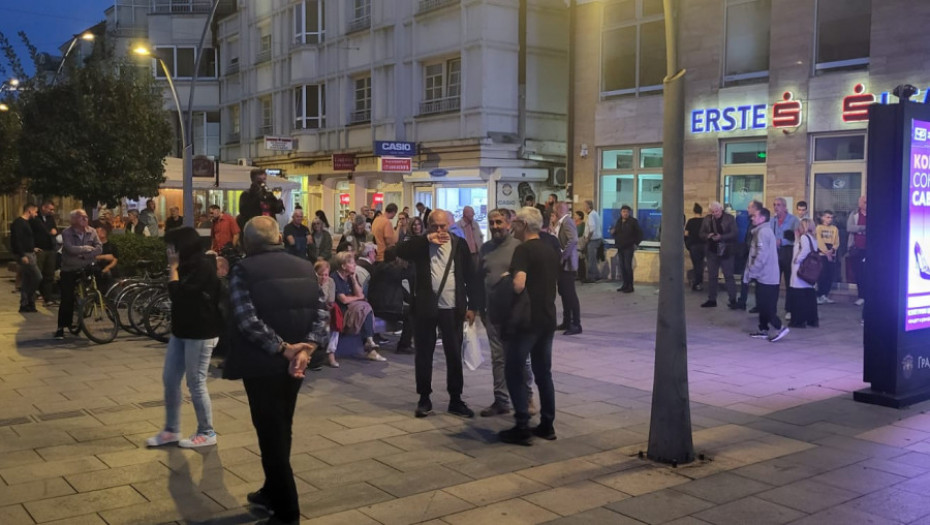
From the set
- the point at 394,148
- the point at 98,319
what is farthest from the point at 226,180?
the point at 98,319

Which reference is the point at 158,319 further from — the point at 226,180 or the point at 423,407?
the point at 226,180

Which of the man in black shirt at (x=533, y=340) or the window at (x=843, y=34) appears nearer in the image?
the man in black shirt at (x=533, y=340)

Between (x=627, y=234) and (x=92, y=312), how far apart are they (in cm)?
1089

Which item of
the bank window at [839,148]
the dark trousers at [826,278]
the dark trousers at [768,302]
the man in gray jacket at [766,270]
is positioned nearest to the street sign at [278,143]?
the bank window at [839,148]

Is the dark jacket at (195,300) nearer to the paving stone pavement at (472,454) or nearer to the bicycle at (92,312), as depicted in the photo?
the paving stone pavement at (472,454)

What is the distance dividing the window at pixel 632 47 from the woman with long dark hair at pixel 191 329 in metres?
16.0

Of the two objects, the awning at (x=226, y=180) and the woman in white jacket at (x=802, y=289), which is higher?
the awning at (x=226, y=180)

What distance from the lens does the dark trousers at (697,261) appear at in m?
17.3

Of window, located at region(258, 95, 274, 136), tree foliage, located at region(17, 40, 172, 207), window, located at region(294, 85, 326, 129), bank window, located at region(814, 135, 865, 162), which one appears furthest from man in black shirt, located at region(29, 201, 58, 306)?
window, located at region(258, 95, 274, 136)

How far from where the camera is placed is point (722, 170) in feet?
61.4

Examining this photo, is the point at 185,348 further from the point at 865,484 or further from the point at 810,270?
the point at 810,270

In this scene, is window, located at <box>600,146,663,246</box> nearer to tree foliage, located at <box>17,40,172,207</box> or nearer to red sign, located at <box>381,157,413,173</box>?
red sign, located at <box>381,157,413,173</box>

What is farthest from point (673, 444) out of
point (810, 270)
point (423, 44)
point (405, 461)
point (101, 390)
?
point (423, 44)

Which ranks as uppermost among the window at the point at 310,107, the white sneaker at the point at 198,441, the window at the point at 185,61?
the window at the point at 185,61
